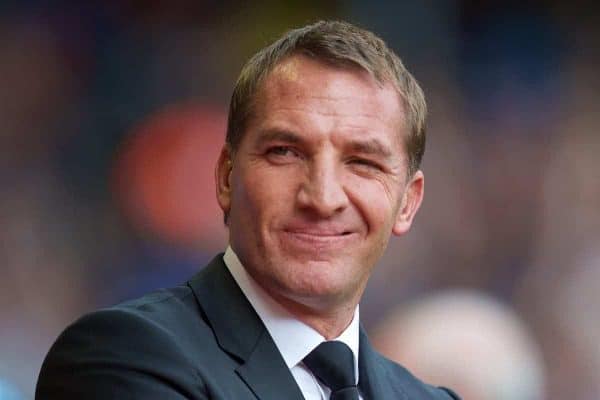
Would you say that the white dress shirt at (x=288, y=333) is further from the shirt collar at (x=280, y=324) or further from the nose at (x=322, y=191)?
the nose at (x=322, y=191)

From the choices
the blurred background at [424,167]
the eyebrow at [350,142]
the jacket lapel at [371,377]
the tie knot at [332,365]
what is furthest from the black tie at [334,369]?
the blurred background at [424,167]

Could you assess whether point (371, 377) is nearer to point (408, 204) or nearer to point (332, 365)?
point (332, 365)

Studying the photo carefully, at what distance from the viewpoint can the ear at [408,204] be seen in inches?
94.0

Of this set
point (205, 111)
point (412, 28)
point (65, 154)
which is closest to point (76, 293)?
point (65, 154)

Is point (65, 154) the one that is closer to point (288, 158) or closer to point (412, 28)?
point (412, 28)

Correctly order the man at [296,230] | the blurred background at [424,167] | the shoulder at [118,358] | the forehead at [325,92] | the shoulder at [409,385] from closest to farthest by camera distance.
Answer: the shoulder at [118,358], the man at [296,230], the forehead at [325,92], the shoulder at [409,385], the blurred background at [424,167]

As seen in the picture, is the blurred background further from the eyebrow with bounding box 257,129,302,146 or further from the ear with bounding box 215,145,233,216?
the eyebrow with bounding box 257,129,302,146

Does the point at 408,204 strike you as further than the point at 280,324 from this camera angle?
Yes

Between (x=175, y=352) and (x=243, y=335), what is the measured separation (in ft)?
0.67

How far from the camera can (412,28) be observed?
404 centimetres

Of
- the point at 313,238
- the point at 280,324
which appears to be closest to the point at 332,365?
the point at 280,324

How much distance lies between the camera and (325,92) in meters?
2.21

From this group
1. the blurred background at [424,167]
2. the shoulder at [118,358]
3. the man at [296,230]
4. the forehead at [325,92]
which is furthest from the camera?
the blurred background at [424,167]

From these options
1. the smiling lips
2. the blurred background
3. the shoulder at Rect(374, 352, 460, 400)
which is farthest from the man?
the blurred background
